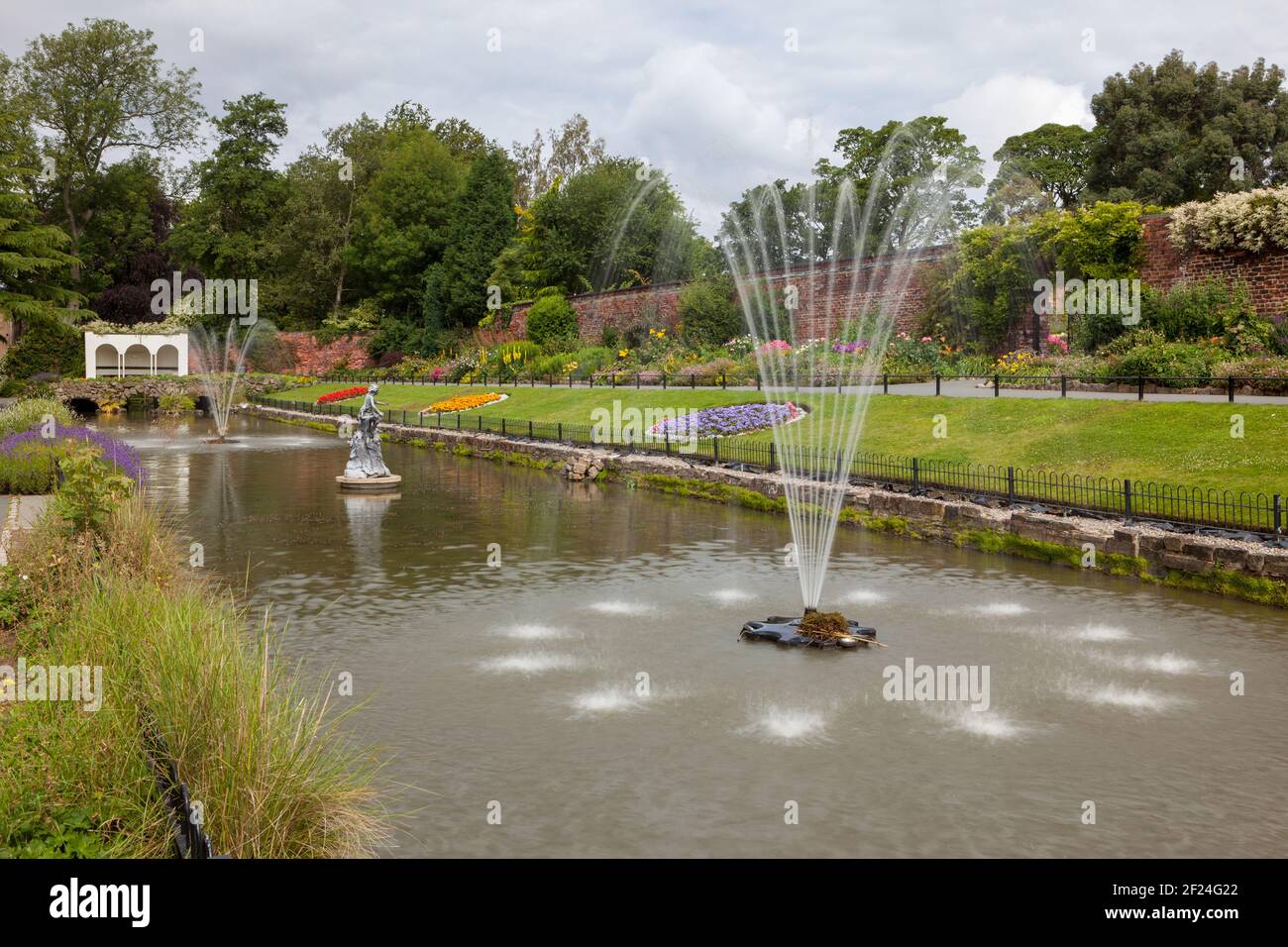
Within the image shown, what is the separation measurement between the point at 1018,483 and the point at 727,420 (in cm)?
1102

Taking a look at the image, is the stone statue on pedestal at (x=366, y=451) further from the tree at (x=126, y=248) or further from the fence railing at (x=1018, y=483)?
the tree at (x=126, y=248)

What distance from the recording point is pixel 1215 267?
29.2 metres

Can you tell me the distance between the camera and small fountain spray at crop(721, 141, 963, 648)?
14.0 m

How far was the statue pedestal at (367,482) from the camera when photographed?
23047 mm

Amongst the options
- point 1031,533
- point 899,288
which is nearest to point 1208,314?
point 899,288

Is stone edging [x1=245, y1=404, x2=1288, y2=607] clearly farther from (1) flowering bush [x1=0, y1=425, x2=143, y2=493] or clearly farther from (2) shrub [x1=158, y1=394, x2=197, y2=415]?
(2) shrub [x1=158, y1=394, x2=197, y2=415]

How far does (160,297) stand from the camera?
7662 centimetres

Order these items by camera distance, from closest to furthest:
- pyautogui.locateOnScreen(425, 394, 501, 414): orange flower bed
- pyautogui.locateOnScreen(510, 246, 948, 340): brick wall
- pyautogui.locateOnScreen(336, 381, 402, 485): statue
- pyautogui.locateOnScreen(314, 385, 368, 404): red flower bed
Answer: pyautogui.locateOnScreen(336, 381, 402, 485): statue → pyautogui.locateOnScreen(510, 246, 948, 340): brick wall → pyautogui.locateOnScreen(425, 394, 501, 414): orange flower bed → pyautogui.locateOnScreen(314, 385, 368, 404): red flower bed

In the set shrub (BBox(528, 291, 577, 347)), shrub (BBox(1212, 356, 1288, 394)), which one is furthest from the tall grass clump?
shrub (BBox(528, 291, 577, 347))

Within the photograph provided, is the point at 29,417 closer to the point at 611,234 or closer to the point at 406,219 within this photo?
the point at 611,234

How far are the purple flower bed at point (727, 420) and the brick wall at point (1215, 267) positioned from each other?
1287 cm

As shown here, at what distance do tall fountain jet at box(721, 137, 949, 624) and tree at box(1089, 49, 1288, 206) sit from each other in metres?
8.64
